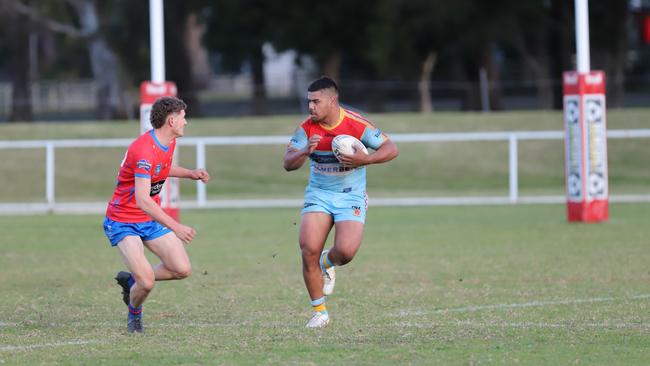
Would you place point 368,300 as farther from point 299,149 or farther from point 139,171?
point 139,171

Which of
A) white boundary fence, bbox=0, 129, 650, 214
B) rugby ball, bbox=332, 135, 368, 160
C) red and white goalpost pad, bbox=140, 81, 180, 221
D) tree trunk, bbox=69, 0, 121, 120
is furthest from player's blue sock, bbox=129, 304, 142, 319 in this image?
tree trunk, bbox=69, 0, 121, 120

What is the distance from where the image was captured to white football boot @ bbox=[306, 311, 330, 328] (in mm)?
9525

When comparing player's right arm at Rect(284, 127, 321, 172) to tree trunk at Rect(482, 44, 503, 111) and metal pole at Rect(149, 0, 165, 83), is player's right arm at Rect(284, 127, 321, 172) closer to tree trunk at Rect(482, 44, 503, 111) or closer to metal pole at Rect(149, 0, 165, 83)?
metal pole at Rect(149, 0, 165, 83)

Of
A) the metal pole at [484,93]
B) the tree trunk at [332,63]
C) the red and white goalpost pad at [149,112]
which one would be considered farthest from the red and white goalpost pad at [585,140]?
the tree trunk at [332,63]

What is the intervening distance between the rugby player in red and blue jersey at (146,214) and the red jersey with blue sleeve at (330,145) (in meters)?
1.03

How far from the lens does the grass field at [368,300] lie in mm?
8352

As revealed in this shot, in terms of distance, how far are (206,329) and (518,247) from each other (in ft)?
26.0

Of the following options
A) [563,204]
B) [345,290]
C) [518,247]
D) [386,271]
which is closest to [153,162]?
[345,290]

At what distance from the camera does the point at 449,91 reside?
43625 millimetres

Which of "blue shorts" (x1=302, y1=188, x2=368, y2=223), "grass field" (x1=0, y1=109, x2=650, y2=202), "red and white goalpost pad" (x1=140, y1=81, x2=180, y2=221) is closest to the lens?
"blue shorts" (x1=302, y1=188, x2=368, y2=223)

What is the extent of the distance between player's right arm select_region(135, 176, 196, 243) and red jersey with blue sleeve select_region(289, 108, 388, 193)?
50.0 inches

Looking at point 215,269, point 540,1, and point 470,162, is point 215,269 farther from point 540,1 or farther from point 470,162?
point 540,1

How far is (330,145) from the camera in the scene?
377 inches

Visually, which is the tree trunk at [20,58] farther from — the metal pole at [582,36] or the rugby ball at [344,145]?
the rugby ball at [344,145]
